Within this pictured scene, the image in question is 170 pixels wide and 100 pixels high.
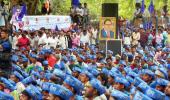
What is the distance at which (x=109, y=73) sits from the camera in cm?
1304

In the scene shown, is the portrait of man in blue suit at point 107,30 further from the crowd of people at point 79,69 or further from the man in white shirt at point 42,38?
the man in white shirt at point 42,38

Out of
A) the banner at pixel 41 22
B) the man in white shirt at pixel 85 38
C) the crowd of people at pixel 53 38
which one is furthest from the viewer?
the man in white shirt at pixel 85 38

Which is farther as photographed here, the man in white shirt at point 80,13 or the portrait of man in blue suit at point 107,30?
the man in white shirt at point 80,13

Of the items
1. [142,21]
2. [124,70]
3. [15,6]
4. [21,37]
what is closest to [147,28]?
[142,21]

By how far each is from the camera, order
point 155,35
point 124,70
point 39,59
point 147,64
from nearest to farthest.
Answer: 1. point 124,70
2. point 147,64
3. point 39,59
4. point 155,35

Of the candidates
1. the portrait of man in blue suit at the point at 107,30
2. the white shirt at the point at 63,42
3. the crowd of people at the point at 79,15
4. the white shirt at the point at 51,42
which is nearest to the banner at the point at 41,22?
the white shirt at the point at 63,42

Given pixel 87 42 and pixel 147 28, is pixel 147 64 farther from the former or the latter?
pixel 147 28

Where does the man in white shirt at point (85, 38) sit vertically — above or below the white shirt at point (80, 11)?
below

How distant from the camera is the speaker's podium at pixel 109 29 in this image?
19594 millimetres

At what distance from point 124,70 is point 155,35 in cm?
1402

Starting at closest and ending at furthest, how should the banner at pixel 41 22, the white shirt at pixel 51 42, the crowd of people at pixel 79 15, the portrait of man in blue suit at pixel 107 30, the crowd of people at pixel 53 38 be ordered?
the portrait of man in blue suit at pixel 107 30 → the crowd of people at pixel 53 38 → the white shirt at pixel 51 42 → the banner at pixel 41 22 → the crowd of people at pixel 79 15

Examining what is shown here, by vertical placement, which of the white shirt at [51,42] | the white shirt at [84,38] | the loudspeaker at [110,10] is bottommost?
the white shirt at [84,38]

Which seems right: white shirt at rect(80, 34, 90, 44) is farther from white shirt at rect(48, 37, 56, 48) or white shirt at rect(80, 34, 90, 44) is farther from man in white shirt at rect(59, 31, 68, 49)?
white shirt at rect(48, 37, 56, 48)

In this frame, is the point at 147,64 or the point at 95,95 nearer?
the point at 95,95
